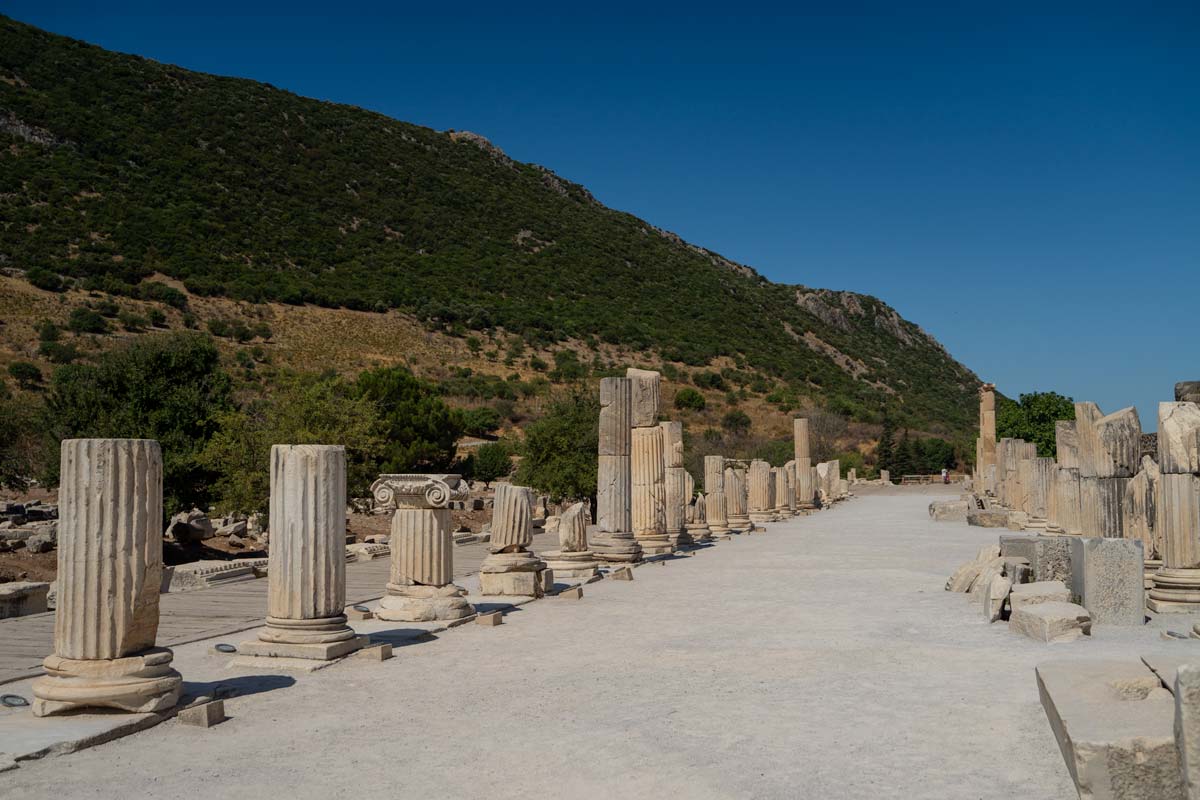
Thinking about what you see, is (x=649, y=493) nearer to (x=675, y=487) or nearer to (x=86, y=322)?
(x=675, y=487)

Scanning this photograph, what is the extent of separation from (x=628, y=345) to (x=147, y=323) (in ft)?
93.6

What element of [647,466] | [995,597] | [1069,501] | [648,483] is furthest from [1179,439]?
[648,483]

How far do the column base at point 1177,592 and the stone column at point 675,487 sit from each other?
10.8 metres

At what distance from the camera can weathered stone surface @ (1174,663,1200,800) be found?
4.59 meters

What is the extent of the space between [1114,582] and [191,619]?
9.81 m

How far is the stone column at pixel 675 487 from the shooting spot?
22516mm

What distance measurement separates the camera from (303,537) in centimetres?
910

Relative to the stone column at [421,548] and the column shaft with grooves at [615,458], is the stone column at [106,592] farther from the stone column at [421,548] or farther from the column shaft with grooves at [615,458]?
the column shaft with grooves at [615,458]

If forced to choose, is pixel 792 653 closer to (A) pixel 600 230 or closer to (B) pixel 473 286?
(B) pixel 473 286

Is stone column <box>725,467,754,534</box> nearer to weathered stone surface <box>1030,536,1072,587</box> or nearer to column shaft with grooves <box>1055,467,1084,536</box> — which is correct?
column shaft with grooves <box>1055,467,1084,536</box>

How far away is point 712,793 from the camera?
5.38m

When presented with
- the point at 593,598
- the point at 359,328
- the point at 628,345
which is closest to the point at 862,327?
the point at 628,345

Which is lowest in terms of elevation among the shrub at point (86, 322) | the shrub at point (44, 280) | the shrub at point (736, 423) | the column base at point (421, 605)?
the column base at point (421, 605)

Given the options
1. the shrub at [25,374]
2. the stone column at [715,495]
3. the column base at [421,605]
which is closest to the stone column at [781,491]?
the stone column at [715,495]
